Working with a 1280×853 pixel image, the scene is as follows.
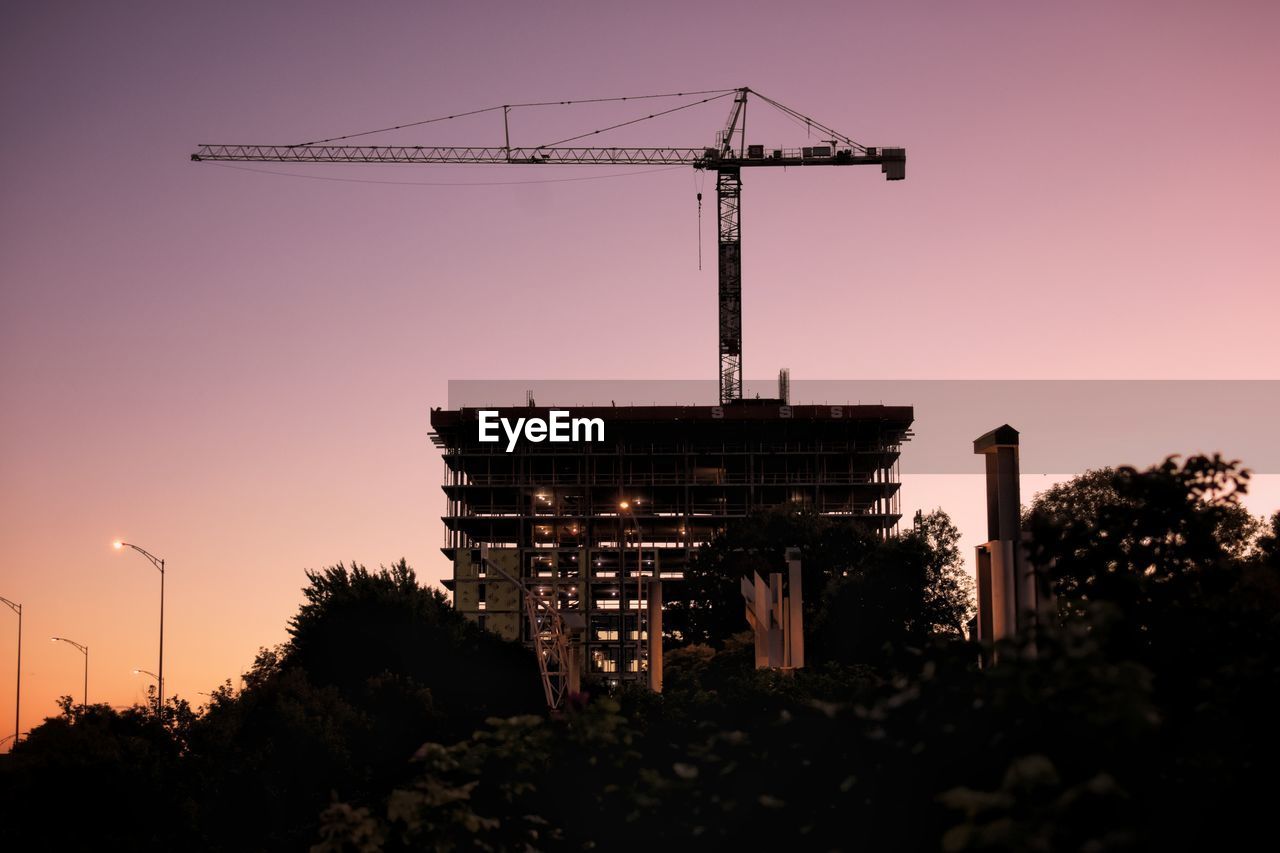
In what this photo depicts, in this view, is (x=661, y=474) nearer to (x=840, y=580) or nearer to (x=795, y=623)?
(x=840, y=580)

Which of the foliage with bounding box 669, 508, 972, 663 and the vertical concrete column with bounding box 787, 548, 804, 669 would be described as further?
the foliage with bounding box 669, 508, 972, 663

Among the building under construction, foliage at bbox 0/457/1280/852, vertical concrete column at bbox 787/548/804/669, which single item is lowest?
foliage at bbox 0/457/1280/852

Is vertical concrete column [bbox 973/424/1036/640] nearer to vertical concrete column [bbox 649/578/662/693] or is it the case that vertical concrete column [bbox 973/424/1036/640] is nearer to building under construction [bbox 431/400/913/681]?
vertical concrete column [bbox 649/578/662/693]

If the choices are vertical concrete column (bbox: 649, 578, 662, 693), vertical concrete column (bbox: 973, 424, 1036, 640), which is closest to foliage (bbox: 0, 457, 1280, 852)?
vertical concrete column (bbox: 973, 424, 1036, 640)

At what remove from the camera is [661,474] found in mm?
172375

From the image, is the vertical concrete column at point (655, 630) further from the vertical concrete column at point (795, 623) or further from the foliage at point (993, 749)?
the foliage at point (993, 749)

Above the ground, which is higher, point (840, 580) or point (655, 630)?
point (840, 580)

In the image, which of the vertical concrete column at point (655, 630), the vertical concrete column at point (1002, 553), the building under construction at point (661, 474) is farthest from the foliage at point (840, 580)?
the vertical concrete column at point (1002, 553)

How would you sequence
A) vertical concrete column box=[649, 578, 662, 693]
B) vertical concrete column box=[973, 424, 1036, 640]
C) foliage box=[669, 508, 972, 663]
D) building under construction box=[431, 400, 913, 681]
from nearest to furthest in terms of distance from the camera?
vertical concrete column box=[973, 424, 1036, 640], vertical concrete column box=[649, 578, 662, 693], foliage box=[669, 508, 972, 663], building under construction box=[431, 400, 913, 681]

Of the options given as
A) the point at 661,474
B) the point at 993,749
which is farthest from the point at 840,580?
the point at 993,749

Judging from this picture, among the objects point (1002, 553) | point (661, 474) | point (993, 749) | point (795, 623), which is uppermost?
point (661, 474)

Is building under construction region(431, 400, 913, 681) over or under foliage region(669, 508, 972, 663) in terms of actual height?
over

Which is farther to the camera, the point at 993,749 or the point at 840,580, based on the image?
the point at 840,580

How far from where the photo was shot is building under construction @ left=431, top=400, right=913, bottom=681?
169875 millimetres
